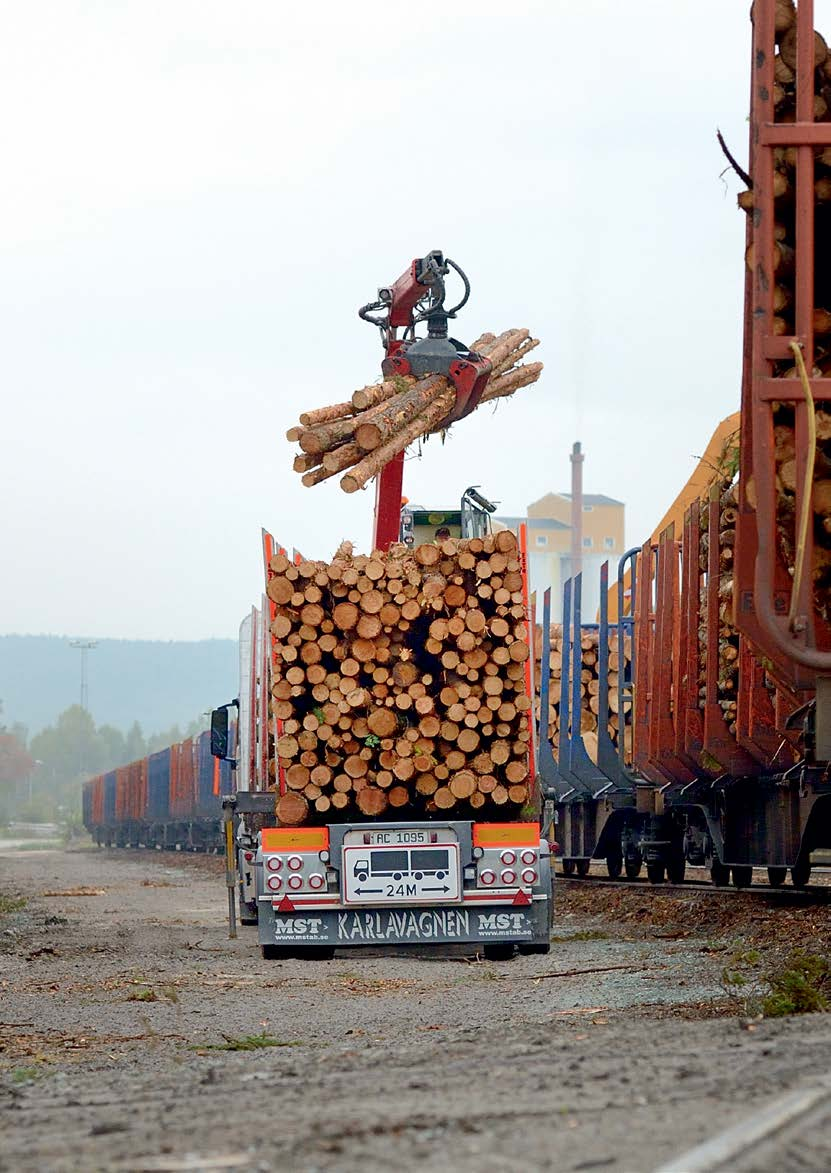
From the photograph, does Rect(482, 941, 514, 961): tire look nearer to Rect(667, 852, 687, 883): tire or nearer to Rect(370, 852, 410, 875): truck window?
Rect(370, 852, 410, 875): truck window

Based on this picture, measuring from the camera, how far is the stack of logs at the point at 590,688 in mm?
18641

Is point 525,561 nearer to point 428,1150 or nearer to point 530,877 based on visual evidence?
point 530,877

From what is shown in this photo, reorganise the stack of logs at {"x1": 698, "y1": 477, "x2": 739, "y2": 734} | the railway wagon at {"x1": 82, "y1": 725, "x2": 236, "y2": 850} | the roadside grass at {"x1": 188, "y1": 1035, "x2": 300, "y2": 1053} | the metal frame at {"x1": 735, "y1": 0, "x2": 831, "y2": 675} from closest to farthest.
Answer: the roadside grass at {"x1": 188, "y1": 1035, "x2": 300, "y2": 1053} → the metal frame at {"x1": 735, "y1": 0, "x2": 831, "y2": 675} → the stack of logs at {"x1": 698, "y1": 477, "x2": 739, "y2": 734} → the railway wagon at {"x1": 82, "y1": 725, "x2": 236, "y2": 850}

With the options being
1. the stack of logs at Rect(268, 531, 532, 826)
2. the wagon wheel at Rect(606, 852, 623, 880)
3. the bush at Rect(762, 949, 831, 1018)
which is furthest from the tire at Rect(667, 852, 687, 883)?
the bush at Rect(762, 949, 831, 1018)

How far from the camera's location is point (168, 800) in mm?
46031

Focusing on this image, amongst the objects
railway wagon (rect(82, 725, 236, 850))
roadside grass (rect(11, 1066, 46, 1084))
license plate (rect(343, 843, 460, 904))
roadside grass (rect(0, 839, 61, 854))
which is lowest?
roadside grass (rect(0, 839, 61, 854))

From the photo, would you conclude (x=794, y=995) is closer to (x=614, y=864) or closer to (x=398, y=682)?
(x=398, y=682)

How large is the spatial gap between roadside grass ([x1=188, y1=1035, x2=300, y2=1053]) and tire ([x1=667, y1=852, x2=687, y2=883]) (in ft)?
35.1

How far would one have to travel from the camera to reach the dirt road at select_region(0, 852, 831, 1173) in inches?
161

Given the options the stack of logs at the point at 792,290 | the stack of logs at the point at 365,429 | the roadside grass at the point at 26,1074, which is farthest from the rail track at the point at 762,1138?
the stack of logs at the point at 365,429

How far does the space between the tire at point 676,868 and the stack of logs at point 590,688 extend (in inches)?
48.7

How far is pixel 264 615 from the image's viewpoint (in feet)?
37.2

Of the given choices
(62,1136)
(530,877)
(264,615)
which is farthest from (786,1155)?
(264,615)

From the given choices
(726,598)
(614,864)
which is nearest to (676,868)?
(614,864)
